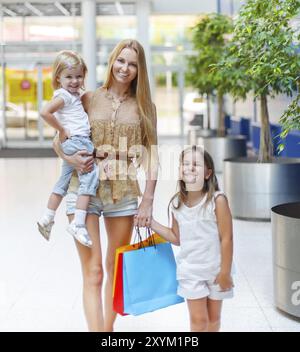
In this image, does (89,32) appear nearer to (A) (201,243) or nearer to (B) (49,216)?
(B) (49,216)

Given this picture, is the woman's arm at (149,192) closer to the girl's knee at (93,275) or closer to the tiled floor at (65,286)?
the girl's knee at (93,275)

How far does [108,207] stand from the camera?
371cm

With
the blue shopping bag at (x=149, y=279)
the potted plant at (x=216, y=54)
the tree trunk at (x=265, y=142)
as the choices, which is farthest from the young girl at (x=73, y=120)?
the potted plant at (x=216, y=54)

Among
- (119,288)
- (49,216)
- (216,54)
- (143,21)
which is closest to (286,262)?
(119,288)

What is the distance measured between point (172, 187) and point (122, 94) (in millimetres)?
9169

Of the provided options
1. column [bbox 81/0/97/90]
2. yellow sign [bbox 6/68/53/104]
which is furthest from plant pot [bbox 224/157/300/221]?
yellow sign [bbox 6/68/53/104]

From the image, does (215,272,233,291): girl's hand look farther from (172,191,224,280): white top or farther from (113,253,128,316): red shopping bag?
(113,253,128,316): red shopping bag

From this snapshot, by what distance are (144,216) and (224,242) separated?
408 mm

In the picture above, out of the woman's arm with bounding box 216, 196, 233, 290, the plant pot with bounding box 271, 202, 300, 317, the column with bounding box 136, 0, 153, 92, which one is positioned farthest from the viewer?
the column with bounding box 136, 0, 153, 92

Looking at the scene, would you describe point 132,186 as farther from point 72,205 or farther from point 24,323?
point 24,323

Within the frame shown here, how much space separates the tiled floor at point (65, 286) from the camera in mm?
4699

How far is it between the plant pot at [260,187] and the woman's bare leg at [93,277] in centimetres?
517

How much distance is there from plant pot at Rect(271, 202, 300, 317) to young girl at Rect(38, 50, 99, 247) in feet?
5.32

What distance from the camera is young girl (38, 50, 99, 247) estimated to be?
11.7 feet
